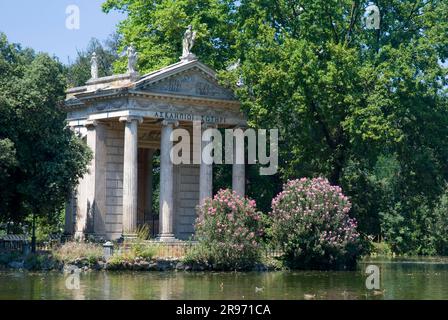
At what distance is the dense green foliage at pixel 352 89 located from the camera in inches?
2057

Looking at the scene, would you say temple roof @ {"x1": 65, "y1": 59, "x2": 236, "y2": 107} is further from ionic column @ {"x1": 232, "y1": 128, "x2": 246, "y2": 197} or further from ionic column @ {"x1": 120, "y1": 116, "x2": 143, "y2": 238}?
ionic column @ {"x1": 232, "y1": 128, "x2": 246, "y2": 197}

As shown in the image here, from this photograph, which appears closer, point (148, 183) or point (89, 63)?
point (148, 183)

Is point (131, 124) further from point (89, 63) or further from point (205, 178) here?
point (89, 63)

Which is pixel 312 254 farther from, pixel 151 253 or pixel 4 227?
pixel 4 227

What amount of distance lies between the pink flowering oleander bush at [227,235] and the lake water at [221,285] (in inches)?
54.3

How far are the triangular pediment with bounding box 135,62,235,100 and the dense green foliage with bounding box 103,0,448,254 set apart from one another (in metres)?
1.17

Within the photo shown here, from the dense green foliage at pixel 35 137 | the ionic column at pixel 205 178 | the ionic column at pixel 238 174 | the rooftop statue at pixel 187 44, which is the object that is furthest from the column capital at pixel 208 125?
the dense green foliage at pixel 35 137

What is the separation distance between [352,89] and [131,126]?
12.7 metres

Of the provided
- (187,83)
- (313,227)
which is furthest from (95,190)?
(313,227)

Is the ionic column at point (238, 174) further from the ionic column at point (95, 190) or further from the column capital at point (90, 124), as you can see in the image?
the column capital at point (90, 124)

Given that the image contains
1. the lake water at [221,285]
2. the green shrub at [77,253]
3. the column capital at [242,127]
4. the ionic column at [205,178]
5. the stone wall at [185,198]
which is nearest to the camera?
the lake water at [221,285]

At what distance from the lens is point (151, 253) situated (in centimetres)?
4641

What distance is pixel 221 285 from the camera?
3725cm

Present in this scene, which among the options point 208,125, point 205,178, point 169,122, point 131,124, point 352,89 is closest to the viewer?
point 352,89
